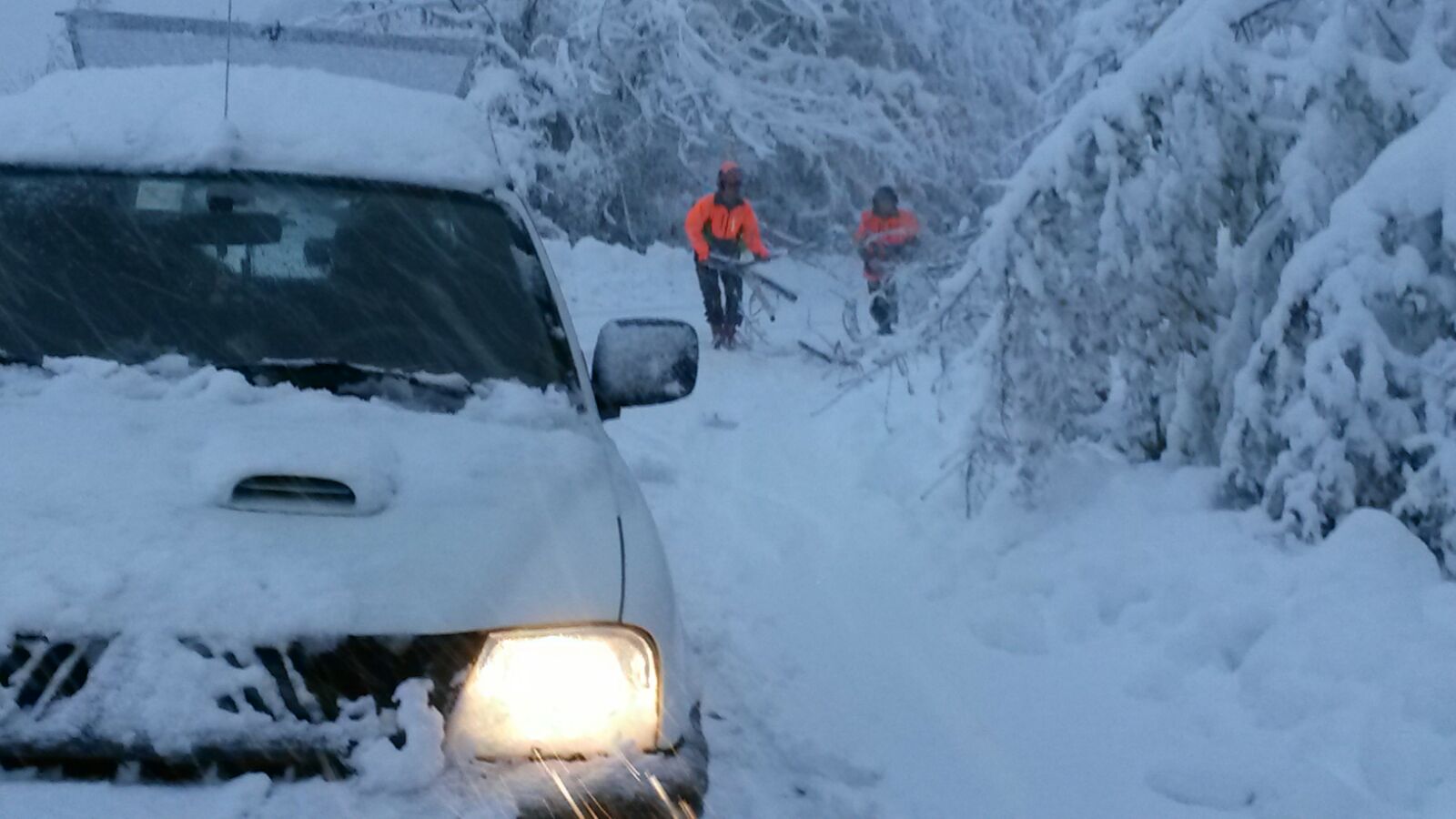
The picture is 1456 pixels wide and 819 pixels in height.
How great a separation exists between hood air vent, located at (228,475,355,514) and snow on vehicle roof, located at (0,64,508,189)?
134cm

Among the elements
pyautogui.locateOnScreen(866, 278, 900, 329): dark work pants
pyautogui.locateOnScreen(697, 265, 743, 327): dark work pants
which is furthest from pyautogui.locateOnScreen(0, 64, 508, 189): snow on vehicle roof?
pyautogui.locateOnScreen(697, 265, 743, 327): dark work pants

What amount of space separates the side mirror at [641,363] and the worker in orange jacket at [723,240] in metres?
9.53

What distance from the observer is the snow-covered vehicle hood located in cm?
225

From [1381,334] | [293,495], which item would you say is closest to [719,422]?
[1381,334]

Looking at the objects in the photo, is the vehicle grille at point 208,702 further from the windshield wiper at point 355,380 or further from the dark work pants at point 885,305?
the dark work pants at point 885,305

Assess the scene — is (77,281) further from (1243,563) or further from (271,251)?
(1243,563)

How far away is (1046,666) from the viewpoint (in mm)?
5031

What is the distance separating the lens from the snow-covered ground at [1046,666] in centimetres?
→ 376

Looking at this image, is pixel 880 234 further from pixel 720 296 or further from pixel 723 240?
pixel 723 240

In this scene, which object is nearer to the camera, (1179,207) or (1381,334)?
(1381,334)

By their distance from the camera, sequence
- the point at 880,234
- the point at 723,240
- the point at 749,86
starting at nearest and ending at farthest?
the point at 880,234, the point at 723,240, the point at 749,86

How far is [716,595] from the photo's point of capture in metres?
5.70

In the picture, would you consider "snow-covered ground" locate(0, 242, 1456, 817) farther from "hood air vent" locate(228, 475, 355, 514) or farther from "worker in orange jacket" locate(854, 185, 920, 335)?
"worker in orange jacket" locate(854, 185, 920, 335)

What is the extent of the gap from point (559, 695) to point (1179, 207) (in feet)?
12.6
